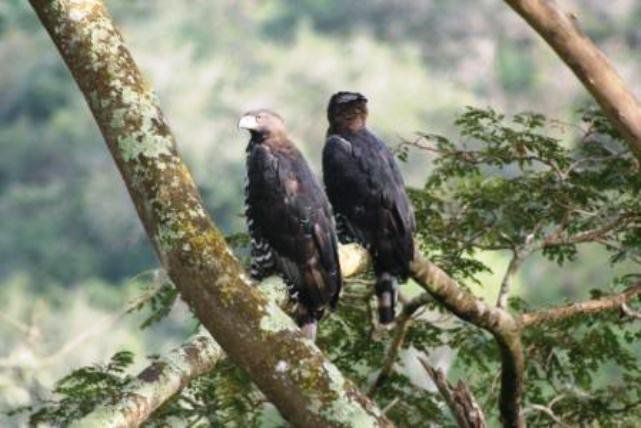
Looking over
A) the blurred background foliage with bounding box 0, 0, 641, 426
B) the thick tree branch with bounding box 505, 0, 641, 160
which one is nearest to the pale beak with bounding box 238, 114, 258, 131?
the thick tree branch with bounding box 505, 0, 641, 160

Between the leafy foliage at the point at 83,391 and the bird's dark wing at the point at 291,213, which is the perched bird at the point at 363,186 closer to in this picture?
the bird's dark wing at the point at 291,213

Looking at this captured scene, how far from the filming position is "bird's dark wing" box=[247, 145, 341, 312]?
6.23m

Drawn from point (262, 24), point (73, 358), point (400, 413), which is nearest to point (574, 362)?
point (400, 413)

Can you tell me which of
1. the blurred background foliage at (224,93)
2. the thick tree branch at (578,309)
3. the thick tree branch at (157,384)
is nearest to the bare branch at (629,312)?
the thick tree branch at (578,309)

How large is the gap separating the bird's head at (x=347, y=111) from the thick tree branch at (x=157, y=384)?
2.92 metres

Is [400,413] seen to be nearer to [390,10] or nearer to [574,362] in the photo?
[574,362]

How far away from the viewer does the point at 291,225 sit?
6375 mm

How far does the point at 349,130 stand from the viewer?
718 centimetres

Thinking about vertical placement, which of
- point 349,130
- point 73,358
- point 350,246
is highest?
point 73,358

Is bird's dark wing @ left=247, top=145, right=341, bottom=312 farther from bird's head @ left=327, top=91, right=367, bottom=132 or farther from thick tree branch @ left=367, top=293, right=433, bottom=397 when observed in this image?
bird's head @ left=327, top=91, right=367, bottom=132

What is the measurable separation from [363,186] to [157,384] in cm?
304

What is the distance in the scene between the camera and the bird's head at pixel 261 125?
6.59m

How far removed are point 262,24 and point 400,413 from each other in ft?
203

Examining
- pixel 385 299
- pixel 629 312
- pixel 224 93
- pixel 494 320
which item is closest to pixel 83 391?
pixel 385 299
